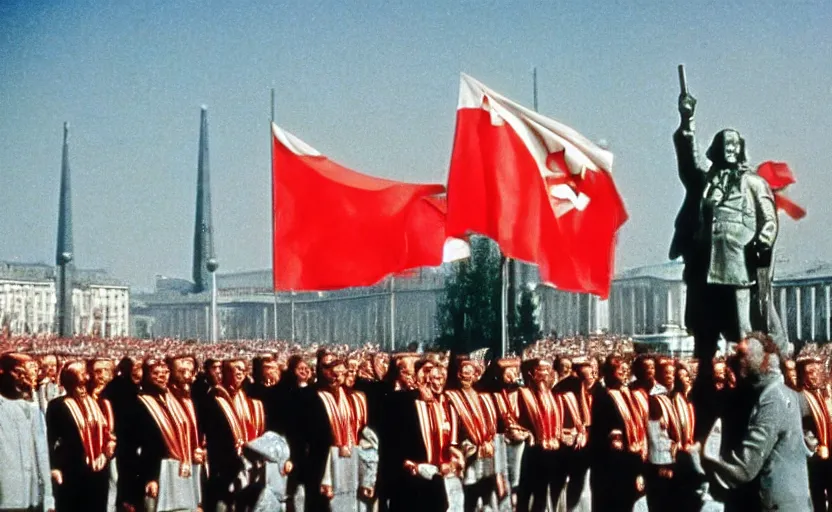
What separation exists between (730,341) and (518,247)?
81.8 inches

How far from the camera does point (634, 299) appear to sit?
3565 inches

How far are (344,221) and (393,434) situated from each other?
2.83m

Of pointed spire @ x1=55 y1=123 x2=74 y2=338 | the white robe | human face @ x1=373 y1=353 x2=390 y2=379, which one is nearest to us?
the white robe

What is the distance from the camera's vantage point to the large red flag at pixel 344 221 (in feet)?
38.9

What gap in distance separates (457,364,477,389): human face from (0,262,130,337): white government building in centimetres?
6628

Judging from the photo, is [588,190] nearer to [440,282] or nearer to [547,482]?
[547,482]

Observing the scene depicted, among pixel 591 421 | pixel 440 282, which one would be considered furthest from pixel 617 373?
pixel 440 282

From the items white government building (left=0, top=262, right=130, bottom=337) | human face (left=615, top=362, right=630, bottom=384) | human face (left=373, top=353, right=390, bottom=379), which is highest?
white government building (left=0, top=262, right=130, bottom=337)

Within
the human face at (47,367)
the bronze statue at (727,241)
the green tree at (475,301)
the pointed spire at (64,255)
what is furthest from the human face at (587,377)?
the pointed spire at (64,255)

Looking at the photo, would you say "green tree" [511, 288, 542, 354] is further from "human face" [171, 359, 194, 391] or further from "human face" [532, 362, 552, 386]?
"human face" [171, 359, 194, 391]

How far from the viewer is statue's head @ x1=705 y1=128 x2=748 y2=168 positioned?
12.5 meters

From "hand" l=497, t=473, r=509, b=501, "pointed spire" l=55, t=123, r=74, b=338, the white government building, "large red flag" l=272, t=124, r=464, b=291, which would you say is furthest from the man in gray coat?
the white government building

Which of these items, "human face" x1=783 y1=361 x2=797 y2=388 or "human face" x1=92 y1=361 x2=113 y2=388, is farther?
"human face" x1=783 y1=361 x2=797 y2=388

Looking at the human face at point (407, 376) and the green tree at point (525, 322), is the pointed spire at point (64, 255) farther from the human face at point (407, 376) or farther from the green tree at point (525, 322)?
the human face at point (407, 376)
